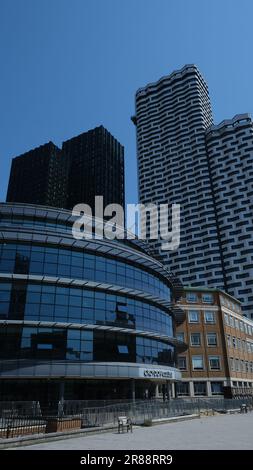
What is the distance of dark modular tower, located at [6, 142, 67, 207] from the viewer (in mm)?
170750

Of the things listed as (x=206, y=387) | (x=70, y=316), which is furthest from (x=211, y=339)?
(x=70, y=316)

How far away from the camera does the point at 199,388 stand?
181 ft

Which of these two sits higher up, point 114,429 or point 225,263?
point 225,263

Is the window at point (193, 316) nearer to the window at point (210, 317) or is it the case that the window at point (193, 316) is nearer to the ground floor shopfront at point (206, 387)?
the window at point (210, 317)

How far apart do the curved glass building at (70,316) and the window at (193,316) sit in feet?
46.4

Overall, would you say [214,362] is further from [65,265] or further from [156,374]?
[65,265]

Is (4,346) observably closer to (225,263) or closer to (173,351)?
(173,351)

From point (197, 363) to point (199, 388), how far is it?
11.2 ft

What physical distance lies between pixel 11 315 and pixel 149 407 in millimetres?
14150

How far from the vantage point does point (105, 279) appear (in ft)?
131

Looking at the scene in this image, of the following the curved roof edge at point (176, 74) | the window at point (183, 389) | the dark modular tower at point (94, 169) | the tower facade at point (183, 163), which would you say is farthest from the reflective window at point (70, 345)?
the curved roof edge at point (176, 74)

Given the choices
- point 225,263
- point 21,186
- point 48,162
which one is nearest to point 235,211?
point 225,263

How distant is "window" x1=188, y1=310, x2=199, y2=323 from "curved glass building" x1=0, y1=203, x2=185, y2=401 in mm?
14131

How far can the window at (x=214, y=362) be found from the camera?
184 ft
